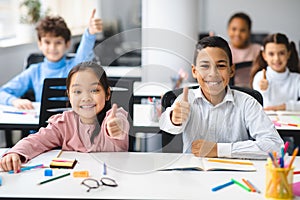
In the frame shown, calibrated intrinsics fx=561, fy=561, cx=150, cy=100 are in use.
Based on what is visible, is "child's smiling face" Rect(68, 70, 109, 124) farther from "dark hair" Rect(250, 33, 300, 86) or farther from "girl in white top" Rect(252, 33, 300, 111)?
"dark hair" Rect(250, 33, 300, 86)

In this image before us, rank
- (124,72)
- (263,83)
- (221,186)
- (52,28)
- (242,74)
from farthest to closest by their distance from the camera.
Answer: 1. (242,74)
2. (52,28)
3. (263,83)
4. (124,72)
5. (221,186)

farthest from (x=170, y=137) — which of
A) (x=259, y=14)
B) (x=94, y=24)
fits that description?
(x=259, y=14)

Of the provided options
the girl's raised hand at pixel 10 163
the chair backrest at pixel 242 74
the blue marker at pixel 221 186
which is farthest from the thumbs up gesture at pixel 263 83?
the girl's raised hand at pixel 10 163

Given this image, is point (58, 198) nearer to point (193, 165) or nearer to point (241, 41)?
point (193, 165)

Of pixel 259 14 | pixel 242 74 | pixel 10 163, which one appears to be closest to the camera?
pixel 10 163

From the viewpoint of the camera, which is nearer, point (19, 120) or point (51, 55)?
point (19, 120)

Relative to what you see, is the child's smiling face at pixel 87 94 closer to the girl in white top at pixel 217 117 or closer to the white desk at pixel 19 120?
the girl in white top at pixel 217 117

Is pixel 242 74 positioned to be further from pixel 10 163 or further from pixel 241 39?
pixel 10 163

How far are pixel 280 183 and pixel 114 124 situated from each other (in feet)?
2.29

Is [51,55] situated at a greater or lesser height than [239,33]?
lesser

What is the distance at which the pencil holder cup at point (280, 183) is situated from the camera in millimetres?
1666

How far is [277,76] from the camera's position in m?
3.58

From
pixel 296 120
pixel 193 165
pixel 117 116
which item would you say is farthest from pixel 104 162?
pixel 296 120

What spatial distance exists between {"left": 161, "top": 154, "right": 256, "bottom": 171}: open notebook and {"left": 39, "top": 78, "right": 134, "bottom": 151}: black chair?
0.95 feet
